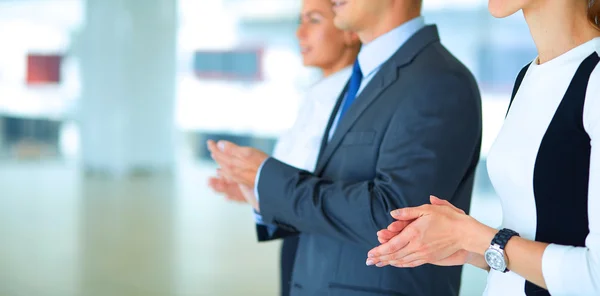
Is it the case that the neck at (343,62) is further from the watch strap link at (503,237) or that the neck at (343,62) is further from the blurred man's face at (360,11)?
the watch strap link at (503,237)

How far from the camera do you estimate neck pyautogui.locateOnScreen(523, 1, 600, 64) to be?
1.52 meters

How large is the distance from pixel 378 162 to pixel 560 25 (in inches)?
31.8

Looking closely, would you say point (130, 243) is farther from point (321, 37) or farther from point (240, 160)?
point (240, 160)

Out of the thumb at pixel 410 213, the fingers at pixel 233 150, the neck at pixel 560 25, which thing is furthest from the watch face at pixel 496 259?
the fingers at pixel 233 150

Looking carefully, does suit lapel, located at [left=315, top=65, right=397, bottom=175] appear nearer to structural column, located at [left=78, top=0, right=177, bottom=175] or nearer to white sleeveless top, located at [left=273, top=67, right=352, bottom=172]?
white sleeveless top, located at [left=273, top=67, right=352, bottom=172]

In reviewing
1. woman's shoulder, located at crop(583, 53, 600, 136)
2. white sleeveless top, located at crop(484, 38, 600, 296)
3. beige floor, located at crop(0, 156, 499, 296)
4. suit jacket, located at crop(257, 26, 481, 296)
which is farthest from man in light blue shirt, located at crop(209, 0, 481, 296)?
beige floor, located at crop(0, 156, 499, 296)

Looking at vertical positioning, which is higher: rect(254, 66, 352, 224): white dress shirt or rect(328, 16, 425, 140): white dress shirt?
rect(328, 16, 425, 140): white dress shirt

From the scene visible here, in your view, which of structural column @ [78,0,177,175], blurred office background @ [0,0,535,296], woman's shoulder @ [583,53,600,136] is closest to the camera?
woman's shoulder @ [583,53,600,136]

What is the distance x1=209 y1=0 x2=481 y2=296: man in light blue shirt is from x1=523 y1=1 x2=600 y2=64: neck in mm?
672

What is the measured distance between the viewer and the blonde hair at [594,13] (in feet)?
4.95

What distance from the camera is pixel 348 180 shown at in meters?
2.35

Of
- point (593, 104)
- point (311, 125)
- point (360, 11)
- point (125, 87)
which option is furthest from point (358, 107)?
point (125, 87)

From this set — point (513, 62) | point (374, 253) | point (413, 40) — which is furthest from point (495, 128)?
point (374, 253)

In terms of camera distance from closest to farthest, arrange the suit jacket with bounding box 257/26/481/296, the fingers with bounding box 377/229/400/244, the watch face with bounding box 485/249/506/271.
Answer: the watch face with bounding box 485/249/506/271 → the fingers with bounding box 377/229/400/244 → the suit jacket with bounding box 257/26/481/296
